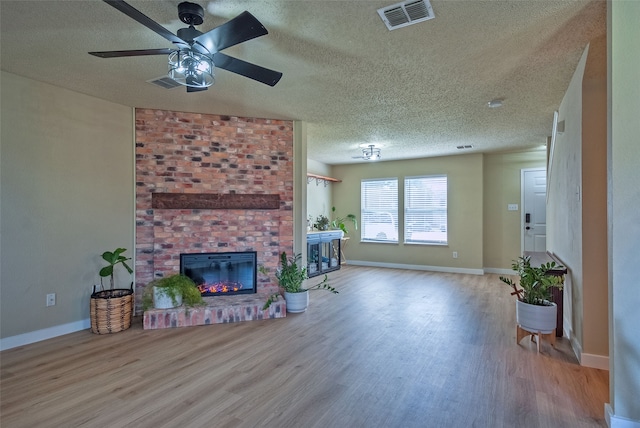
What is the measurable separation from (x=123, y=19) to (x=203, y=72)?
1.99 feet

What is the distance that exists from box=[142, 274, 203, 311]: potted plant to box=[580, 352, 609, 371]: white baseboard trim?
3763 millimetres

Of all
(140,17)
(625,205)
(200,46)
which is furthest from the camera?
(200,46)

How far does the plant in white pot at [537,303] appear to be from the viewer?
9.67 feet

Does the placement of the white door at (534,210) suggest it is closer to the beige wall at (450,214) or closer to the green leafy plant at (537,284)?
the beige wall at (450,214)

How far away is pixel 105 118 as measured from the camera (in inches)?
149

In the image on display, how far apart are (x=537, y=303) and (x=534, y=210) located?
4103 millimetres

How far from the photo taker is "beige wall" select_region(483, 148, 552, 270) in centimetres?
653

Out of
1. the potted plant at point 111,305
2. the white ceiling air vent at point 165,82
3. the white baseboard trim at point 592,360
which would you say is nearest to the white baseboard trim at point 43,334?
the potted plant at point 111,305

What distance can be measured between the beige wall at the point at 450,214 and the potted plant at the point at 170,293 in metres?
4.77

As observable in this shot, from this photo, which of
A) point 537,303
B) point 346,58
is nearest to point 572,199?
point 537,303

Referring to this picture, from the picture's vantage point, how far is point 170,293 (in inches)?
146

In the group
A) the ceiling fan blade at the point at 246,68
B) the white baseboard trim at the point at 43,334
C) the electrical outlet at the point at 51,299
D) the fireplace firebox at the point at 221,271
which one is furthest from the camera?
the fireplace firebox at the point at 221,271

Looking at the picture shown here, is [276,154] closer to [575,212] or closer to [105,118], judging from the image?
[105,118]

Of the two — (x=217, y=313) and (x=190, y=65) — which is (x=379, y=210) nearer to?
(x=217, y=313)
